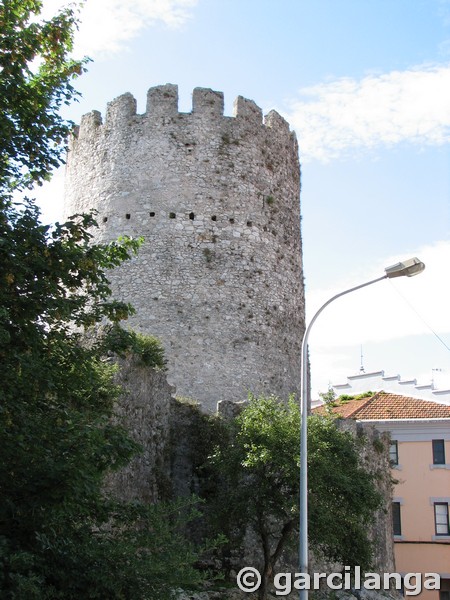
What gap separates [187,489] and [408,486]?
2177 cm

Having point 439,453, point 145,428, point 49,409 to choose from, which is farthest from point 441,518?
point 49,409

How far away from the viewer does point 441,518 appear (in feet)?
114

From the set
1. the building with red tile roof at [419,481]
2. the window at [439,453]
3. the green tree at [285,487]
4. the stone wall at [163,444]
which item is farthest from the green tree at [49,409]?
the window at [439,453]

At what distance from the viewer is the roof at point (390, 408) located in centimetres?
3634

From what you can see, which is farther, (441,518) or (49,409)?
(441,518)

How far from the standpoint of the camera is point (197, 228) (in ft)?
68.5

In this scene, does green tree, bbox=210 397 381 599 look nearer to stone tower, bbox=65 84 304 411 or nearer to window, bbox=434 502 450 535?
stone tower, bbox=65 84 304 411

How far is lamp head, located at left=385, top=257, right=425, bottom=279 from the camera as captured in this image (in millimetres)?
13305

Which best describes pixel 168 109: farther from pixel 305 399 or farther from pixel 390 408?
pixel 390 408

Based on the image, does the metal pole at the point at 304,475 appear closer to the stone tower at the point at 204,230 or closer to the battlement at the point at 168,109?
the stone tower at the point at 204,230

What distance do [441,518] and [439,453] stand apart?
281 centimetres

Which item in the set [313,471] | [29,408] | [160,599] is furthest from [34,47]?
[313,471]

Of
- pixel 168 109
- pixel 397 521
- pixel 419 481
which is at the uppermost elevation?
pixel 168 109

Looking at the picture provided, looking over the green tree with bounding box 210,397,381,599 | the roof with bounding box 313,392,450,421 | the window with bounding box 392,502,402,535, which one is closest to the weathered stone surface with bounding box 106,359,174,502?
the green tree with bounding box 210,397,381,599
